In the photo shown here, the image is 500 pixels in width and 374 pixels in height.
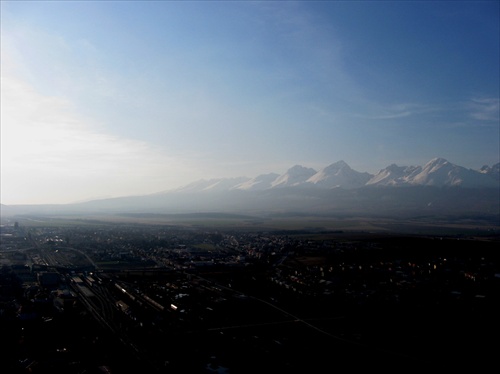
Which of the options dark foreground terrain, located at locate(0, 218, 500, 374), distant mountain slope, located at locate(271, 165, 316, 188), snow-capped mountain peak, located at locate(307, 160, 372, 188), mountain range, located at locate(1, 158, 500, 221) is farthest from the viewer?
distant mountain slope, located at locate(271, 165, 316, 188)

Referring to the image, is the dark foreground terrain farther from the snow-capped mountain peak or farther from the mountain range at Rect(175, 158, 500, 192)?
the snow-capped mountain peak

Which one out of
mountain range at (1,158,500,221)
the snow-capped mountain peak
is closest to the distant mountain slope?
mountain range at (1,158,500,221)

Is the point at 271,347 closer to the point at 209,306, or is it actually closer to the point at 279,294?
the point at 209,306

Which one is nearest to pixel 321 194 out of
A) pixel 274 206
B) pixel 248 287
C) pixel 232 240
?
pixel 274 206

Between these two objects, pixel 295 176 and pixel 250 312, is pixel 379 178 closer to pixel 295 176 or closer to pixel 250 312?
pixel 295 176

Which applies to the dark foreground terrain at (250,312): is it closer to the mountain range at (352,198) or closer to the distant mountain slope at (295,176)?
the mountain range at (352,198)

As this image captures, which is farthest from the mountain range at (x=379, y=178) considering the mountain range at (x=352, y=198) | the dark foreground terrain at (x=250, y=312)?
the dark foreground terrain at (x=250, y=312)

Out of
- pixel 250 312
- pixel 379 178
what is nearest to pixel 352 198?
pixel 379 178
